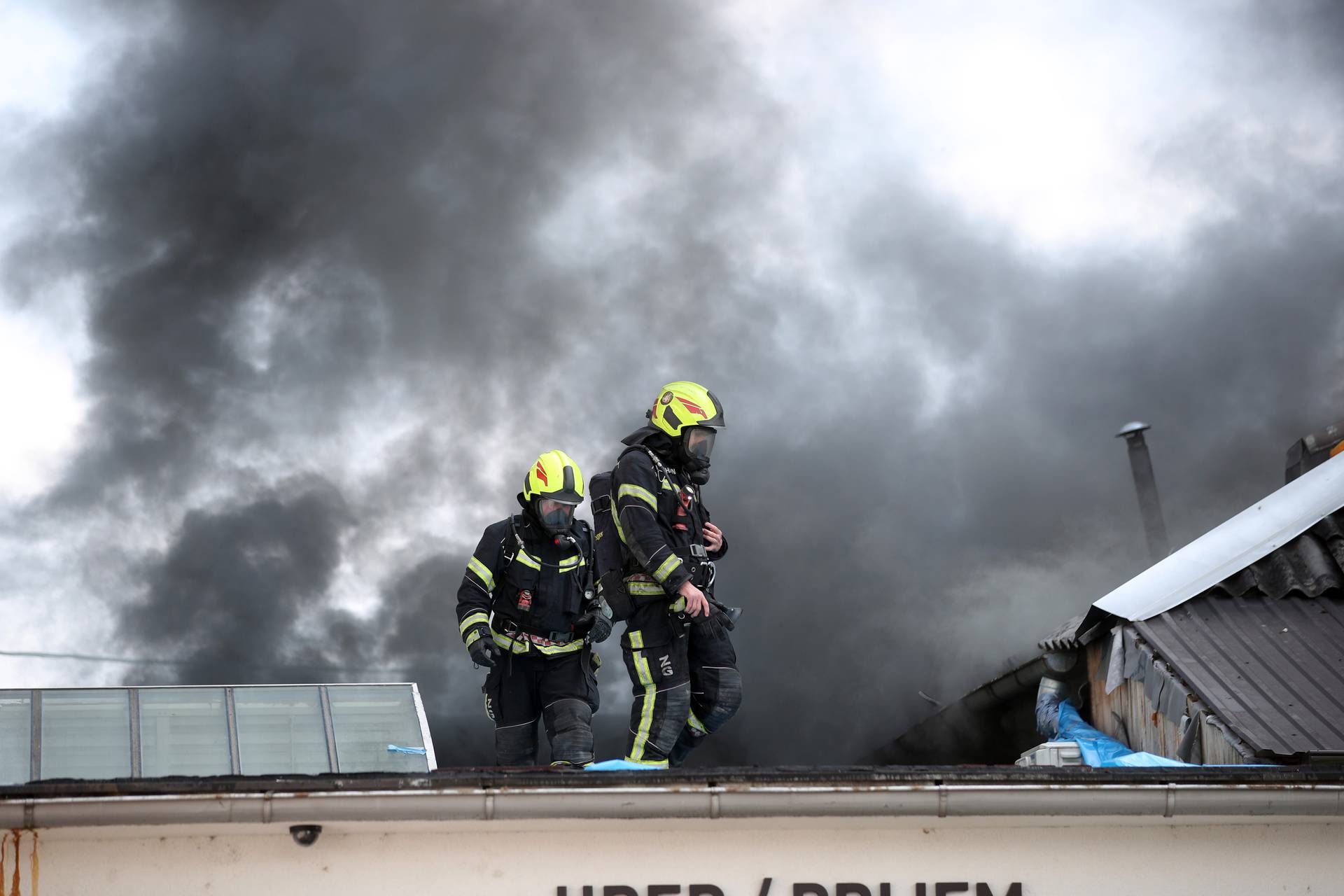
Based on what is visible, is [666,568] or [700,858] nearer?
[700,858]

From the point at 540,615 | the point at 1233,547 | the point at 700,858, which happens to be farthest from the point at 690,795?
the point at 1233,547

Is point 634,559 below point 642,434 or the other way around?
below

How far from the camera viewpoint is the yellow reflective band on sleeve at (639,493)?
6000 mm

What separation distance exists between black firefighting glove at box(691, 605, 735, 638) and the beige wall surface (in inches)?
69.8

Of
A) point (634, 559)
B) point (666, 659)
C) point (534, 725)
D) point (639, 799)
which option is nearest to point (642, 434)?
point (634, 559)

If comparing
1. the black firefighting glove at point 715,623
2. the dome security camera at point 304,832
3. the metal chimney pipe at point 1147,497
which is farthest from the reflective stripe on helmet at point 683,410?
the metal chimney pipe at point 1147,497

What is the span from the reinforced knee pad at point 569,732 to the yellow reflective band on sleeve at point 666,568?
1048 mm

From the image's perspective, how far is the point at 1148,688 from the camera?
28.2 feet

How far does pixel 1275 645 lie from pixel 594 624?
15.3ft

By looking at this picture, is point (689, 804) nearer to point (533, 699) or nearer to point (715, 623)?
point (715, 623)

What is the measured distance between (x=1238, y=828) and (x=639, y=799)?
2014mm

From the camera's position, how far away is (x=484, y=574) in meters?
6.59

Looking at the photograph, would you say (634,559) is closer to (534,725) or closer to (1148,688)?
(534,725)

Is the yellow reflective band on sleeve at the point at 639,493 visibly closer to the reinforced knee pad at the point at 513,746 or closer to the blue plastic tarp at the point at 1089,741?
the reinforced knee pad at the point at 513,746
